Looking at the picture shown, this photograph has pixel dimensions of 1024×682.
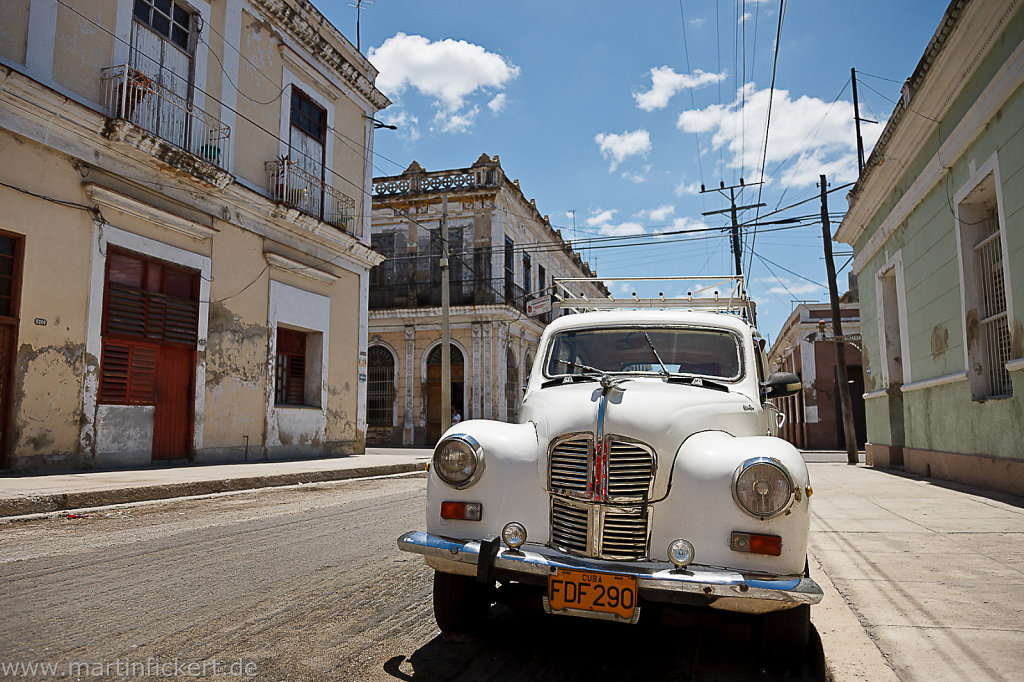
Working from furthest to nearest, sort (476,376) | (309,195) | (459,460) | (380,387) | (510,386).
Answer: (510,386) < (380,387) < (476,376) < (309,195) < (459,460)

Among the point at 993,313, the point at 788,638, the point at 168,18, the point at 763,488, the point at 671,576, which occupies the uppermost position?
the point at 168,18

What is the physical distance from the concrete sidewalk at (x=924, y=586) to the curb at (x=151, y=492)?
7.09 metres

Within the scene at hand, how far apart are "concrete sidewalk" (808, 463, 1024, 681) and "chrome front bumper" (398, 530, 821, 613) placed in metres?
0.61

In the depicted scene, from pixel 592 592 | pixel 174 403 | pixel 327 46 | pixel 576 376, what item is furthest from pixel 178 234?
pixel 592 592

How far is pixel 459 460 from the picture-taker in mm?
3361

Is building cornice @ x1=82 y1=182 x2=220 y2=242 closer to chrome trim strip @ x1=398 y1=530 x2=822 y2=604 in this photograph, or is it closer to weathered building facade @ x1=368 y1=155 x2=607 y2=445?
Answer: chrome trim strip @ x1=398 y1=530 x2=822 y2=604

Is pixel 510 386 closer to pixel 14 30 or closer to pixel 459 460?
pixel 14 30

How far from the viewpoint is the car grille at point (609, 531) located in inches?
121

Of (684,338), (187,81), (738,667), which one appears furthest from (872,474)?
(187,81)

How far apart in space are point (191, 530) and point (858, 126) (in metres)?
18.7

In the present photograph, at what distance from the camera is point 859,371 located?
30438 millimetres

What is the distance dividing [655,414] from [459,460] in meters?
0.97

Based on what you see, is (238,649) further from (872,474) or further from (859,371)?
(859,371)

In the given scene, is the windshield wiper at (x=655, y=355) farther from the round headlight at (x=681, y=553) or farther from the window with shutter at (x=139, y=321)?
the window with shutter at (x=139, y=321)
